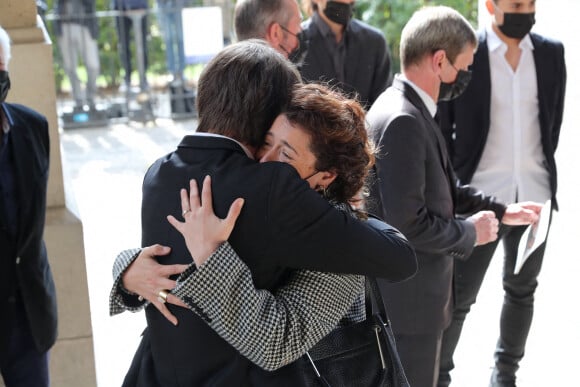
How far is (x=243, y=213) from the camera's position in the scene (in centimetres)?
213

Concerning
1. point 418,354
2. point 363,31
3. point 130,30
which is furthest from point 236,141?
point 130,30

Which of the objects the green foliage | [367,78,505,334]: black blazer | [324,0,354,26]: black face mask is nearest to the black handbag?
[367,78,505,334]: black blazer

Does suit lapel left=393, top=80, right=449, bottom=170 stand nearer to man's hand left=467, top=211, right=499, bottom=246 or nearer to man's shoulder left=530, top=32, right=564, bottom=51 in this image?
man's hand left=467, top=211, right=499, bottom=246

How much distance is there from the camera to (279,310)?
7.08 ft

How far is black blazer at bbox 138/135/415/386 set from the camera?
2.12 metres

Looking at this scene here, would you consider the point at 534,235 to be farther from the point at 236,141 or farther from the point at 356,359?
the point at 236,141

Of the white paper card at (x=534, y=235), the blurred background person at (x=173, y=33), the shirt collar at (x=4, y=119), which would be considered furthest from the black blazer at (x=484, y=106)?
the blurred background person at (x=173, y=33)

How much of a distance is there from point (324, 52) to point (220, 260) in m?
3.53

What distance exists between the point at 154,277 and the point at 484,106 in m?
2.85

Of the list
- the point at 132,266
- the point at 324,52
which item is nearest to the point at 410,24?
the point at 324,52

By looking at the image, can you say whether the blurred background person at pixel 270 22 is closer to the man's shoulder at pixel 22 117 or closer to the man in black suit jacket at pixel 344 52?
the man in black suit jacket at pixel 344 52

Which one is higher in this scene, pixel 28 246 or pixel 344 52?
pixel 344 52

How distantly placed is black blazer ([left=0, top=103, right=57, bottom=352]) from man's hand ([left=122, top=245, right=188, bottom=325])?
1267 mm

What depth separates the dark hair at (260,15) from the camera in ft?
14.0
